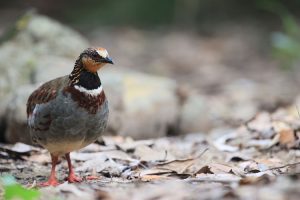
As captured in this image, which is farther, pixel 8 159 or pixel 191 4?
pixel 191 4

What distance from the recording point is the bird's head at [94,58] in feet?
16.4

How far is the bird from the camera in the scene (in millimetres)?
4930

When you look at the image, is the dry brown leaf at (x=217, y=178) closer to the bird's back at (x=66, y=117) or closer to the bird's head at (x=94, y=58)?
the bird's back at (x=66, y=117)

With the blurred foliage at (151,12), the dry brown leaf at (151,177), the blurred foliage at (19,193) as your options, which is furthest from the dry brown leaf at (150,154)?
the blurred foliage at (151,12)

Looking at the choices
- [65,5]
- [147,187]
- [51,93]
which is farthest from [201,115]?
[65,5]

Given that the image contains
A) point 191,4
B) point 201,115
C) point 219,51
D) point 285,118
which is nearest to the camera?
point 285,118

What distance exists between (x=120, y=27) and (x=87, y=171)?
9490mm

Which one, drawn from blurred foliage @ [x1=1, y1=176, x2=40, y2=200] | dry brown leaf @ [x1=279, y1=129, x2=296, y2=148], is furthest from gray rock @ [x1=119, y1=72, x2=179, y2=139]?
blurred foliage @ [x1=1, y1=176, x2=40, y2=200]

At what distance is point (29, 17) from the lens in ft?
27.6

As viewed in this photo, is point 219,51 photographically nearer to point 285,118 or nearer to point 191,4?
point 191,4

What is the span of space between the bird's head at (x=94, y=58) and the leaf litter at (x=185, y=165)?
0.85 metres

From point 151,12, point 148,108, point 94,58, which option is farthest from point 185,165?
point 151,12

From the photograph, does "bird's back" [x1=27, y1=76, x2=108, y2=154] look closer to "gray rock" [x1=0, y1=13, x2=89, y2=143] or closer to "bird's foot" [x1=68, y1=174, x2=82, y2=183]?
"bird's foot" [x1=68, y1=174, x2=82, y2=183]

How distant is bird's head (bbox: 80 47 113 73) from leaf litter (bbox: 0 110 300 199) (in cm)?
85
